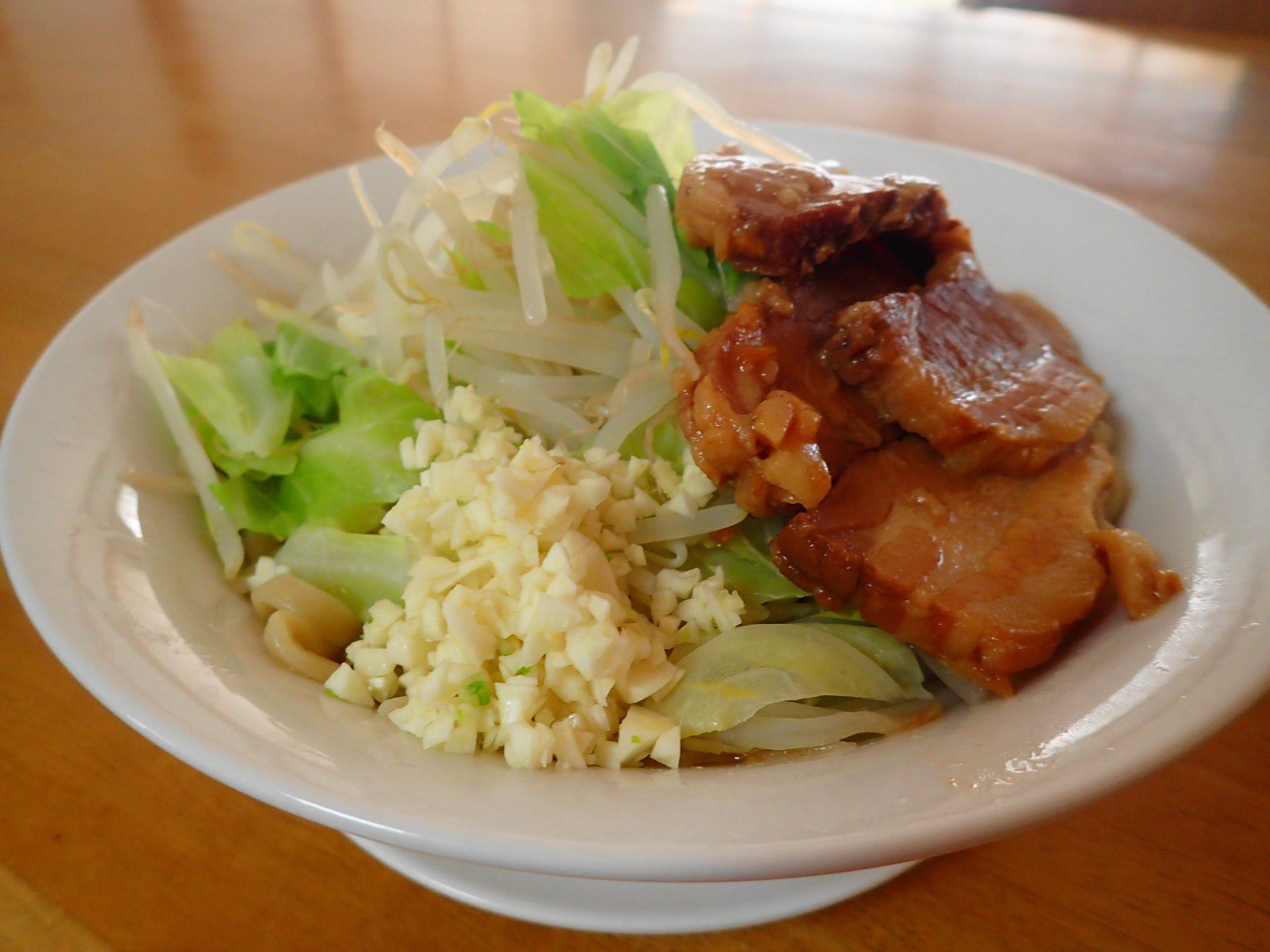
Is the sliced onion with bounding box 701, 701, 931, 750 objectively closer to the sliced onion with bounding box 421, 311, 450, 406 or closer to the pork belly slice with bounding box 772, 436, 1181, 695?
the pork belly slice with bounding box 772, 436, 1181, 695

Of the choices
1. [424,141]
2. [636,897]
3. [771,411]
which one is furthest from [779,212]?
[424,141]

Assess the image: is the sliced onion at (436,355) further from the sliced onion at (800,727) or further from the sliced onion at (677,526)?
the sliced onion at (800,727)

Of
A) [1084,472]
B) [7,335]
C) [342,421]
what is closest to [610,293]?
[342,421]

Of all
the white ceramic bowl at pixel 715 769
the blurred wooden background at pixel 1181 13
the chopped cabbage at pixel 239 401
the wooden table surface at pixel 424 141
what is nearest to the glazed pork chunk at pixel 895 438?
the white ceramic bowl at pixel 715 769

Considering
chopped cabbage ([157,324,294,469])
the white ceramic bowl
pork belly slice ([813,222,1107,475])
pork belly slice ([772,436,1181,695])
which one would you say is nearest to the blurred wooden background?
the white ceramic bowl

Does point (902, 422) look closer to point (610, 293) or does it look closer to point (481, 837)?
point (610, 293)
